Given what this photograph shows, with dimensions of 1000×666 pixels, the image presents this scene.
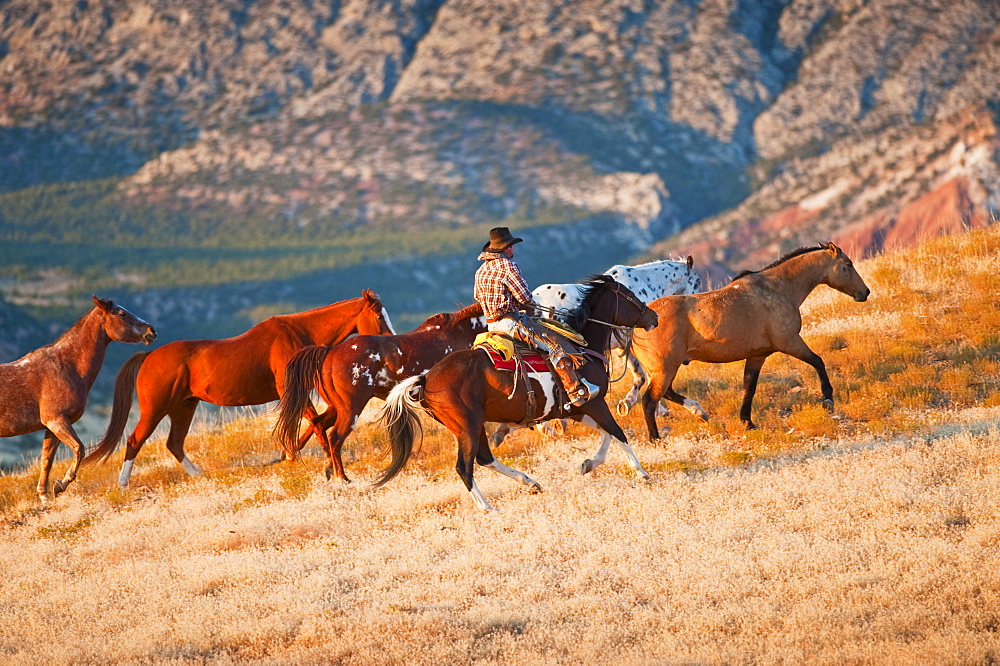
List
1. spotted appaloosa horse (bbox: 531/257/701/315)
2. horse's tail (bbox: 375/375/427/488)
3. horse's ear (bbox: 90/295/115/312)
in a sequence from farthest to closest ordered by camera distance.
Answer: spotted appaloosa horse (bbox: 531/257/701/315) → horse's ear (bbox: 90/295/115/312) → horse's tail (bbox: 375/375/427/488)

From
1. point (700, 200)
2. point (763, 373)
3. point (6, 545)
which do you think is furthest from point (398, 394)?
point (700, 200)

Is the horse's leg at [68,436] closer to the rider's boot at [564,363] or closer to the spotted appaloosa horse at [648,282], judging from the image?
the rider's boot at [564,363]

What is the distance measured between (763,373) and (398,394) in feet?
24.6

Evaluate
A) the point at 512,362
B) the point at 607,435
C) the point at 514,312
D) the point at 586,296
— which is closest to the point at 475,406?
the point at 512,362

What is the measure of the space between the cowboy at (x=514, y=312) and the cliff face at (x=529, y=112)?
77179mm

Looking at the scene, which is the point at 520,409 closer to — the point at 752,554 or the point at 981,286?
the point at 752,554

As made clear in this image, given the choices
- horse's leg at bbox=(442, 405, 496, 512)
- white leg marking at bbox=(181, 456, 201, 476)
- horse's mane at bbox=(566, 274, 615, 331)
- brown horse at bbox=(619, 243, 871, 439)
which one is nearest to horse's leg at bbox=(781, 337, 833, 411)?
brown horse at bbox=(619, 243, 871, 439)

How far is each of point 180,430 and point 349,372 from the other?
3.61 m

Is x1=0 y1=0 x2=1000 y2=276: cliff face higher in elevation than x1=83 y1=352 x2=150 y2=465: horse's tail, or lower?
higher

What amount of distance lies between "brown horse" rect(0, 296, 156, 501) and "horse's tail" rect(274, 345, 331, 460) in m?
2.69

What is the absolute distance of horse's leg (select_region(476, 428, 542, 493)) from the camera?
1198 centimetres

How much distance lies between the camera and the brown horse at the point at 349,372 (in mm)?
13617

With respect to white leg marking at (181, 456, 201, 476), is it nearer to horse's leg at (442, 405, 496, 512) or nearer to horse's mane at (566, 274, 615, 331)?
horse's leg at (442, 405, 496, 512)

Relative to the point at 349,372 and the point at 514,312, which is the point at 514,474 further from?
the point at 349,372
